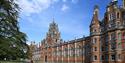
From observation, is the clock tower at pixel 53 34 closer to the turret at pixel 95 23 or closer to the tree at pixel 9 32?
the turret at pixel 95 23

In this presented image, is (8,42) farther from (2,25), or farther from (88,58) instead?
(88,58)


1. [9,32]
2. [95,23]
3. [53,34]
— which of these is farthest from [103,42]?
[53,34]

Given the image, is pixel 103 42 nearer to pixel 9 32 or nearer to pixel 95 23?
pixel 95 23

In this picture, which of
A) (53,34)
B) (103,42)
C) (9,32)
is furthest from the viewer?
(53,34)

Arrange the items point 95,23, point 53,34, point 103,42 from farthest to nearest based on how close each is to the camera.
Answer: point 53,34 → point 95,23 → point 103,42

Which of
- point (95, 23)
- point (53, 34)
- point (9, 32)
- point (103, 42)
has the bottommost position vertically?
point (9, 32)

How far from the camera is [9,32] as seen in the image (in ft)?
62.2

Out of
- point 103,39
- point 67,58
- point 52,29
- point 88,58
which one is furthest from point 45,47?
point 103,39

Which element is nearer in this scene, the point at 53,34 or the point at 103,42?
the point at 103,42

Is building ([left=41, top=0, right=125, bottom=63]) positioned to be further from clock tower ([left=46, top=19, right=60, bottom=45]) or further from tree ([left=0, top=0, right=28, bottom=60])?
tree ([left=0, top=0, right=28, bottom=60])

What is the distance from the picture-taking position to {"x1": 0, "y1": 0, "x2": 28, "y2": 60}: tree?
1735 cm

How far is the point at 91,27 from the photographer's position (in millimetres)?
60625

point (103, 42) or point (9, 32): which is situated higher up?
point (103, 42)

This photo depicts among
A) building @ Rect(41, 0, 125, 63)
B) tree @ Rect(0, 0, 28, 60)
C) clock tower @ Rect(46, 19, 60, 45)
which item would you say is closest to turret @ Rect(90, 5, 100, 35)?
building @ Rect(41, 0, 125, 63)
